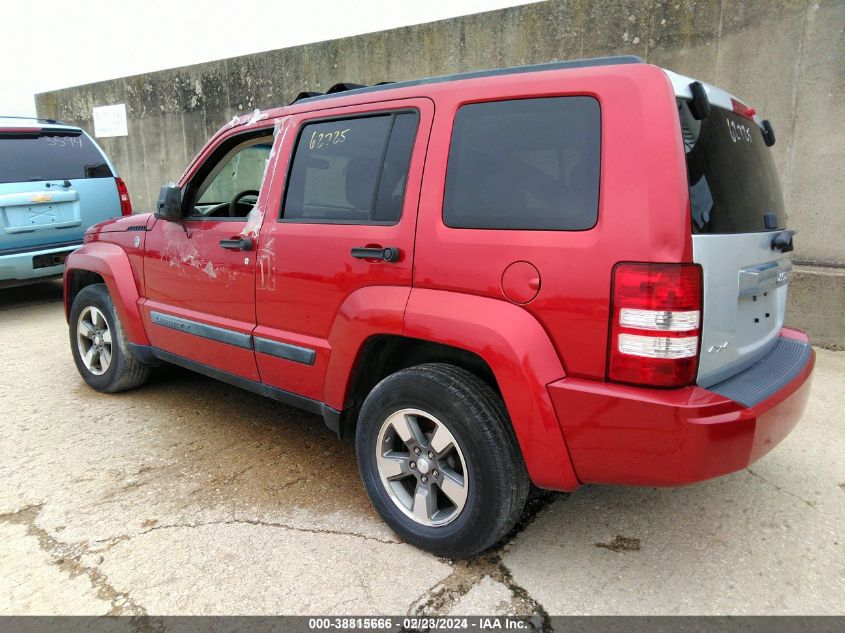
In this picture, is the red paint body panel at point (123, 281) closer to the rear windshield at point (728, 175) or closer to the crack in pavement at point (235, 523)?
the crack in pavement at point (235, 523)

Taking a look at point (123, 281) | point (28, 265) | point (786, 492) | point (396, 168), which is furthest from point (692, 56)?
point (28, 265)

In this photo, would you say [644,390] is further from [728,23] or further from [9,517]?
[728,23]

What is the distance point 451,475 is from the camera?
2275 millimetres

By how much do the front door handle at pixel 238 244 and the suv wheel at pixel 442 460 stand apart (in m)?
1.06

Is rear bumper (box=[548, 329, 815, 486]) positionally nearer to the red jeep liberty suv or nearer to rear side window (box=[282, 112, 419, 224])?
the red jeep liberty suv

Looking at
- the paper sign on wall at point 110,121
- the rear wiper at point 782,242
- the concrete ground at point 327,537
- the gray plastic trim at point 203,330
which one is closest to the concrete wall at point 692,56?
the concrete ground at point 327,537

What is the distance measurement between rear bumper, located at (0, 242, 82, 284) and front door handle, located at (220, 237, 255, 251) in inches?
170

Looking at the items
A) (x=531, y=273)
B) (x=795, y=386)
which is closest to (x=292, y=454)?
(x=531, y=273)

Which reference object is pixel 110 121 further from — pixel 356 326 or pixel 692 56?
pixel 356 326

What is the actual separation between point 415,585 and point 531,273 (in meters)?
1.21

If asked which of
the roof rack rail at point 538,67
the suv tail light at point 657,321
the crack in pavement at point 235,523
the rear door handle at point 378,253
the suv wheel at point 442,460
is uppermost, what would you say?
the roof rack rail at point 538,67

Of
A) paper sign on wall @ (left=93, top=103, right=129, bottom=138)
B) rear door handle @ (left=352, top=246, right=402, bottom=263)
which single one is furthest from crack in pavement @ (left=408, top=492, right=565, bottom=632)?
paper sign on wall @ (left=93, top=103, right=129, bottom=138)

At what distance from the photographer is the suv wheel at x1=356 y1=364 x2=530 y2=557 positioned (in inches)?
83.0

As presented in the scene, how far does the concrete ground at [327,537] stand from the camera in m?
2.12
